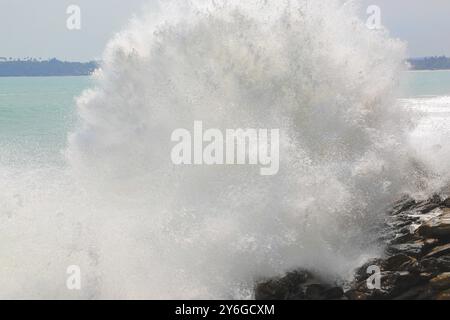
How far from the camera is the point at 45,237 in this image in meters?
10.0

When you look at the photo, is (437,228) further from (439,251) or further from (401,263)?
(401,263)

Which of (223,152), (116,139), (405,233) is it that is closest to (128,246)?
(223,152)

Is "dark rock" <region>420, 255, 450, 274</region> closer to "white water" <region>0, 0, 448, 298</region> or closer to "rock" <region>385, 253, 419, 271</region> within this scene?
"rock" <region>385, 253, 419, 271</region>

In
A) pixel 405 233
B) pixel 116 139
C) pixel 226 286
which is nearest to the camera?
pixel 226 286

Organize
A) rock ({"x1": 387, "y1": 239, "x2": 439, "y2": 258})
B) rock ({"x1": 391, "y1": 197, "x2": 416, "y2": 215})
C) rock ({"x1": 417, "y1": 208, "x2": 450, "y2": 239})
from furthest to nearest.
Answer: rock ({"x1": 391, "y1": 197, "x2": 416, "y2": 215})
rock ({"x1": 417, "y1": 208, "x2": 450, "y2": 239})
rock ({"x1": 387, "y1": 239, "x2": 439, "y2": 258})

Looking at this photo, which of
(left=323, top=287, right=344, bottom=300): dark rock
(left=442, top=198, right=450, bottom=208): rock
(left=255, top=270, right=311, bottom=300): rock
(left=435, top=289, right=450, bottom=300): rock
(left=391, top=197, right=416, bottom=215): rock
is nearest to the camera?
(left=435, top=289, right=450, bottom=300): rock

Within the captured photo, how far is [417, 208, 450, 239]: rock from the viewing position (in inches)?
332

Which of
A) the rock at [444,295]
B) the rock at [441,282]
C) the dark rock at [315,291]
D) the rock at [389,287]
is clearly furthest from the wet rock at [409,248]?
the dark rock at [315,291]

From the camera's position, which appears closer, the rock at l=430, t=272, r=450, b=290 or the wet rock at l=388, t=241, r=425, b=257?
the rock at l=430, t=272, r=450, b=290

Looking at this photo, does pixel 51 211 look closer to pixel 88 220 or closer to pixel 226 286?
pixel 88 220

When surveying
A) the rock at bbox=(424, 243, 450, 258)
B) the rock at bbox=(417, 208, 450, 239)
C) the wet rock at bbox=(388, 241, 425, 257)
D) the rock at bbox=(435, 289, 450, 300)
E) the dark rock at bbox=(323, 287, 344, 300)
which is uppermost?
the rock at bbox=(417, 208, 450, 239)

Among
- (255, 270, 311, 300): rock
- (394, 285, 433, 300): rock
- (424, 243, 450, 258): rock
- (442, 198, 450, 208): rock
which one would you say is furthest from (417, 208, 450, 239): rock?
(255, 270, 311, 300): rock

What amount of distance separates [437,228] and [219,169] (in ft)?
12.4

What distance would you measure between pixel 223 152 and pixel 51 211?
367cm
